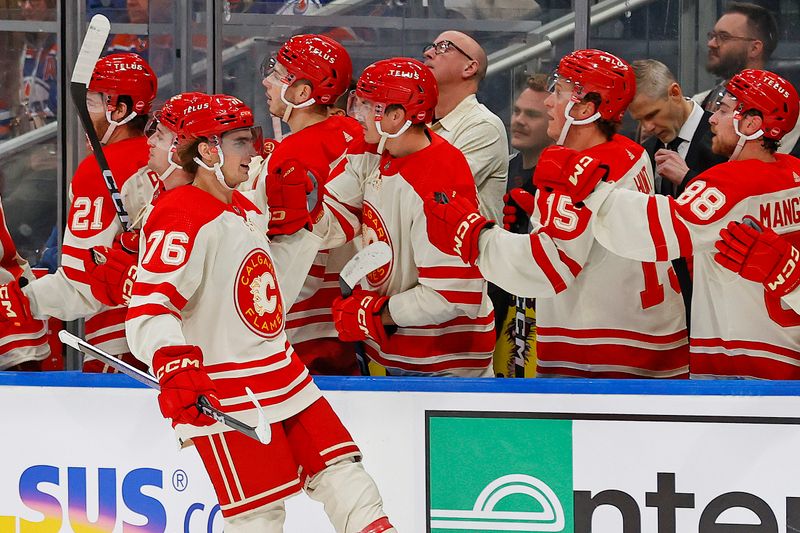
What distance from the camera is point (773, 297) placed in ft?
8.93

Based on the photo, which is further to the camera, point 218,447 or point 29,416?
point 29,416

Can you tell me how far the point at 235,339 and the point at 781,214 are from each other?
3.92 ft

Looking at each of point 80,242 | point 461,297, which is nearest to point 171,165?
point 80,242

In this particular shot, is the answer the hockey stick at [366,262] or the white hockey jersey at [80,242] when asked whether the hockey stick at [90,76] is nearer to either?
the white hockey jersey at [80,242]

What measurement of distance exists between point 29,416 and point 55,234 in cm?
89

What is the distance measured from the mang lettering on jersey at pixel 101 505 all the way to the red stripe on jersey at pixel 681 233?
3.93 feet

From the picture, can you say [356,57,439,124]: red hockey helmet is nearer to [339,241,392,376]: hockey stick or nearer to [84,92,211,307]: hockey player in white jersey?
[339,241,392,376]: hockey stick

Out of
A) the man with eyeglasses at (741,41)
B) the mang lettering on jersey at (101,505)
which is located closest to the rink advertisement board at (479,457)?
the mang lettering on jersey at (101,505)

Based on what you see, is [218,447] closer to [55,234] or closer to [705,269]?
[705,269]

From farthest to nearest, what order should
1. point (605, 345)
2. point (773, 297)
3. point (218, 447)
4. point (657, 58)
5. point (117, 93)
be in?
Result: point (657, 58) → point (117, 93) → point (605, 345) → point (773, 297) → point (218, 447)

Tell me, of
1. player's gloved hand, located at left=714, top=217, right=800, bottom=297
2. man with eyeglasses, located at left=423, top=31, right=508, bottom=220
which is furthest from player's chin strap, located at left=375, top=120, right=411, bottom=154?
player's gloved hand, located at left=714, top=217, right=800, bottom=297

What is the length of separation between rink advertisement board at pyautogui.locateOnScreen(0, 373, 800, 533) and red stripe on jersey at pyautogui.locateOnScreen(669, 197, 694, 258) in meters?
0.29

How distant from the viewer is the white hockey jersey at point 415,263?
9.63 ft

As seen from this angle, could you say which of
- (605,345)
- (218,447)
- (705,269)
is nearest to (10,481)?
(218,447)
